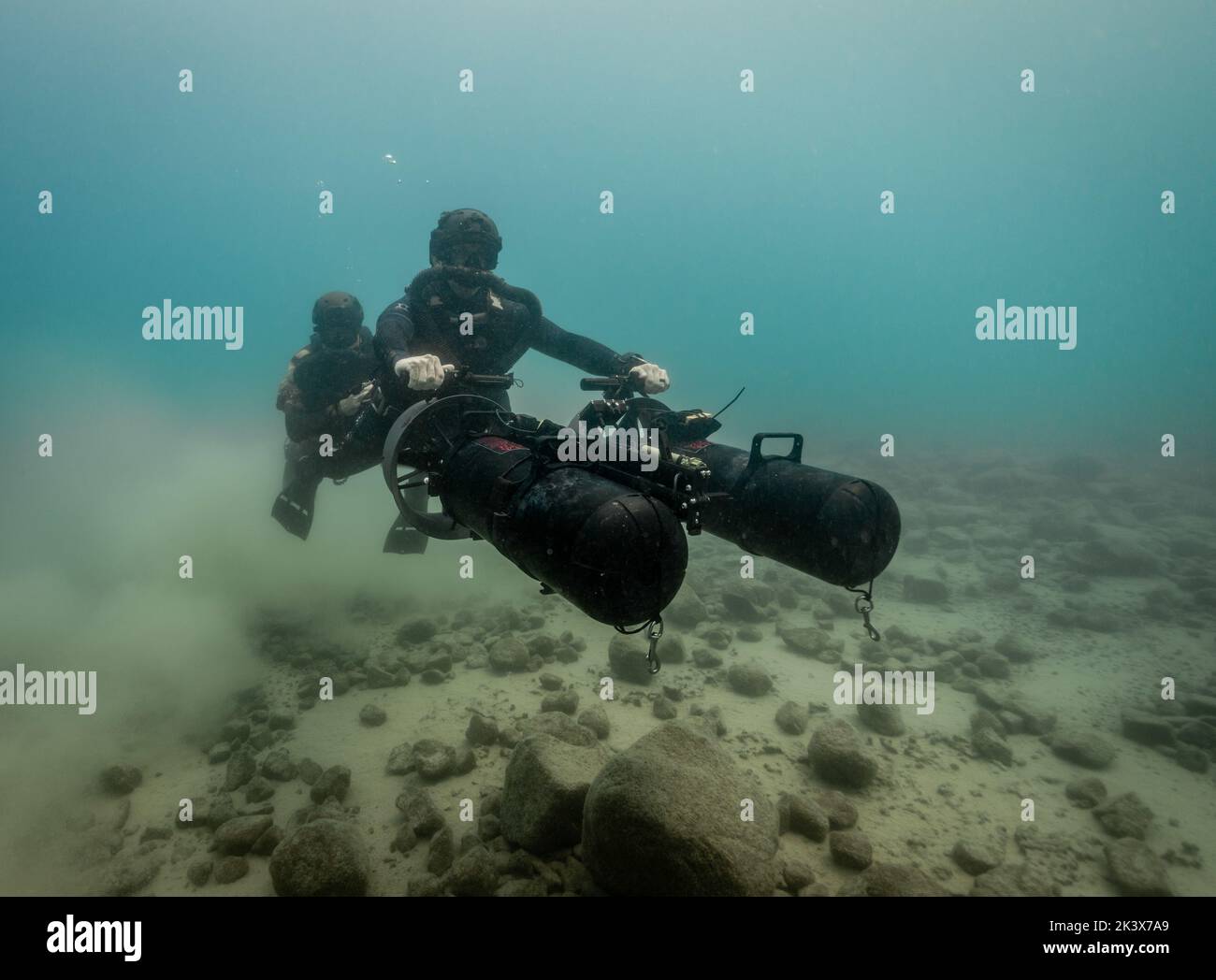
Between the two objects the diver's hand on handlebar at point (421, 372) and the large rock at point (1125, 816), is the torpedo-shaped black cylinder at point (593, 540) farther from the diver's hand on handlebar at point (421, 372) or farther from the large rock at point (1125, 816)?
the large rock at point (1125, 816)

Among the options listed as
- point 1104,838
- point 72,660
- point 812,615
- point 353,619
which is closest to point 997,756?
point 1104,838

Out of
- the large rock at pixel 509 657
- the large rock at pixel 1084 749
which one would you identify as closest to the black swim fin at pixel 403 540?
the large rock at pixel 509 657

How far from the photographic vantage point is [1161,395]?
65.6 metres

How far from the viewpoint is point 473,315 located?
264 inches

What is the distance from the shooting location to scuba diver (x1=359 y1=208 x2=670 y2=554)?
6.02m

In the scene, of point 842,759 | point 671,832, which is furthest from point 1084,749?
point 671,832

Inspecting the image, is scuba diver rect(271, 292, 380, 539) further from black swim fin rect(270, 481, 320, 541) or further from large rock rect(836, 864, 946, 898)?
large rock rect(836, 864, 946, 898)

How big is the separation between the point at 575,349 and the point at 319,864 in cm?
600

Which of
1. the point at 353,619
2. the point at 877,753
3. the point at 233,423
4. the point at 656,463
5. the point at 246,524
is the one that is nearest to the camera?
the point at 656,463

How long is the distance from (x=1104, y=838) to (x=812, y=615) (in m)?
5.02

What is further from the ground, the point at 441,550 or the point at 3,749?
the point at 441,550

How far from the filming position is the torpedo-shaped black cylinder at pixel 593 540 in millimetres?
2408

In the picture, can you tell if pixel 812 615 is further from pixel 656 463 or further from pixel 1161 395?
pixel 1161 395

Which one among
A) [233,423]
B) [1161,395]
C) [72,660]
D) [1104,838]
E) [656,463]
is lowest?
[1104,838]
